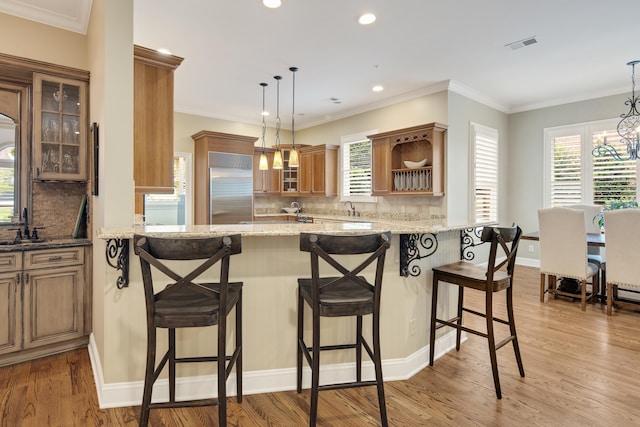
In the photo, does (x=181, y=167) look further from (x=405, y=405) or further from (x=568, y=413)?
(x=568, y=413)

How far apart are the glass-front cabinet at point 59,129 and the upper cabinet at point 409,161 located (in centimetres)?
403

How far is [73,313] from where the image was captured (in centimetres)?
288

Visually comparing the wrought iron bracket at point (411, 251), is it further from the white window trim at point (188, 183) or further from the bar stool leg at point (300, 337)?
the white window trim at point (188, 183)

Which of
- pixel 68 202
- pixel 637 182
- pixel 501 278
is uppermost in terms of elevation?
pixel 637 182

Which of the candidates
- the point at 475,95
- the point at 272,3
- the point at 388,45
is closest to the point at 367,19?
the point at 388,45

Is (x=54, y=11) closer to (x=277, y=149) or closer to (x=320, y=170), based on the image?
(x=277, y=149)

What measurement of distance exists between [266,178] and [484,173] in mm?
4146

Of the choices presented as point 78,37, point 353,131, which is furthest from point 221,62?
point 353,131

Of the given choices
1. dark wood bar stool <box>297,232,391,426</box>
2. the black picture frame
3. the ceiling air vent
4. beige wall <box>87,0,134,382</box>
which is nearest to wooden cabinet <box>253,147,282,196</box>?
the black picture frame

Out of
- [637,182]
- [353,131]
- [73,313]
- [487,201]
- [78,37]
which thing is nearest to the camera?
[73,313]

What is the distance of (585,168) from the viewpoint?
5570 millimetres

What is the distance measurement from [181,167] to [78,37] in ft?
10.8

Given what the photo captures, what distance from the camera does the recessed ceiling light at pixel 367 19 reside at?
3211 mm

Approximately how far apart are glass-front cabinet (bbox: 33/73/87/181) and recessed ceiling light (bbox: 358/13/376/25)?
2.59 meters
